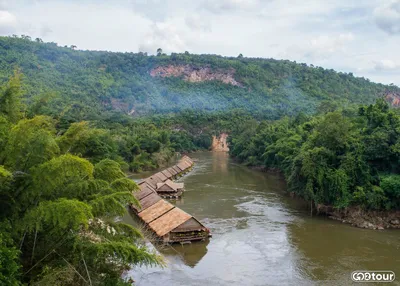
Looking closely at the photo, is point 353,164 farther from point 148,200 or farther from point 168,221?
point 148,200

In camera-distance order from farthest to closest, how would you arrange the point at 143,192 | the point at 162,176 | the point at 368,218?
the point at 162,176 → the point at 143,192 → the point at 368,218

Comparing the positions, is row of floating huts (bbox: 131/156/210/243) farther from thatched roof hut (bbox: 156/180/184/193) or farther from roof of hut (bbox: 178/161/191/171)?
roof of hut (bbox: 178/161/191/171)

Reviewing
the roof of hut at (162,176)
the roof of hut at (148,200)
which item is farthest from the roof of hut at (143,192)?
the roof of hut at (162,176)

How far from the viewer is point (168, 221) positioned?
895 inches

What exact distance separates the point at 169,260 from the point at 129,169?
30.9 metres

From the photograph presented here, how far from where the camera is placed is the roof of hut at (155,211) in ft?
80.4

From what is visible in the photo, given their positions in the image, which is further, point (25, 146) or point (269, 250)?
point (269, 250)

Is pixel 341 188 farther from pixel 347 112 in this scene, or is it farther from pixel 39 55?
pixel 39 55

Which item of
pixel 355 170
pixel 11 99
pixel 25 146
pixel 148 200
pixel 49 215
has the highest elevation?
pixel 11 99

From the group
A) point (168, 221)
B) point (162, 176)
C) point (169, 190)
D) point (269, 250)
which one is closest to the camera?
point (269, 250)

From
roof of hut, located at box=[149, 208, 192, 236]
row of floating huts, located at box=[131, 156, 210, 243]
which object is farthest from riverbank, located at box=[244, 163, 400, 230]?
roof of hut, located at box=[149, 208, 192, 236]

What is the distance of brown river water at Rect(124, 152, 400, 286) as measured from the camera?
17641 mm

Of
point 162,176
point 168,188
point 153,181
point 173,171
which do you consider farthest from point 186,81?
point 168,188

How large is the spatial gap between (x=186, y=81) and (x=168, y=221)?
356 ft
